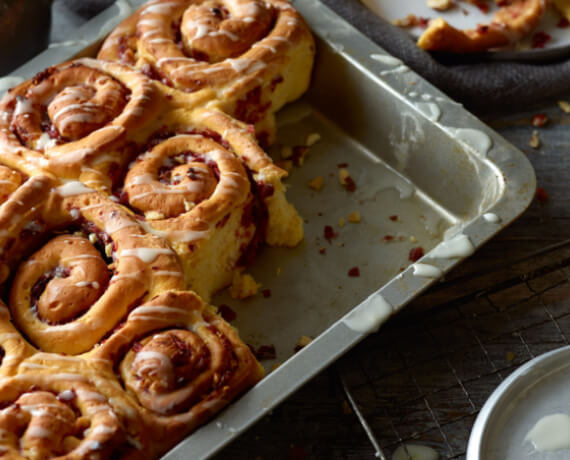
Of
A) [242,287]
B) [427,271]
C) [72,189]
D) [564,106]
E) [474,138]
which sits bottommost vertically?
[242,287]

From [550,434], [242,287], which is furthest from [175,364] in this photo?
[550,434]

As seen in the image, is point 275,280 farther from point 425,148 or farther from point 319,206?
point 425,148

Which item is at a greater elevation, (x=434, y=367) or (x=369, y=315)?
(x=369, y=315)

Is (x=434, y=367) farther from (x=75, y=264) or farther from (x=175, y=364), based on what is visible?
(x=75, y=264)

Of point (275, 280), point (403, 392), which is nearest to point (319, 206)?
point (275, 280)

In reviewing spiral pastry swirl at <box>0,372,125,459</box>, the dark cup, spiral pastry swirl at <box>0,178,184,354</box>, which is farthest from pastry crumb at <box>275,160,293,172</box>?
spiral pastry swirl at <box>0,372,125,459</box>

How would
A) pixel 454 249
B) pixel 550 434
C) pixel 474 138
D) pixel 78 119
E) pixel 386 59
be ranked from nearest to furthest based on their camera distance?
pixel 550 434 → pixel 454 249 → pixel 78 119 → pixel 474 138 → pixel 386 59

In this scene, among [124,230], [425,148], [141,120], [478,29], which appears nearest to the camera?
[124,230]

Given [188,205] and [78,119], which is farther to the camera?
[78,119]

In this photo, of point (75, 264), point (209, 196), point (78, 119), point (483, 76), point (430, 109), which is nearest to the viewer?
point (75, 264)
